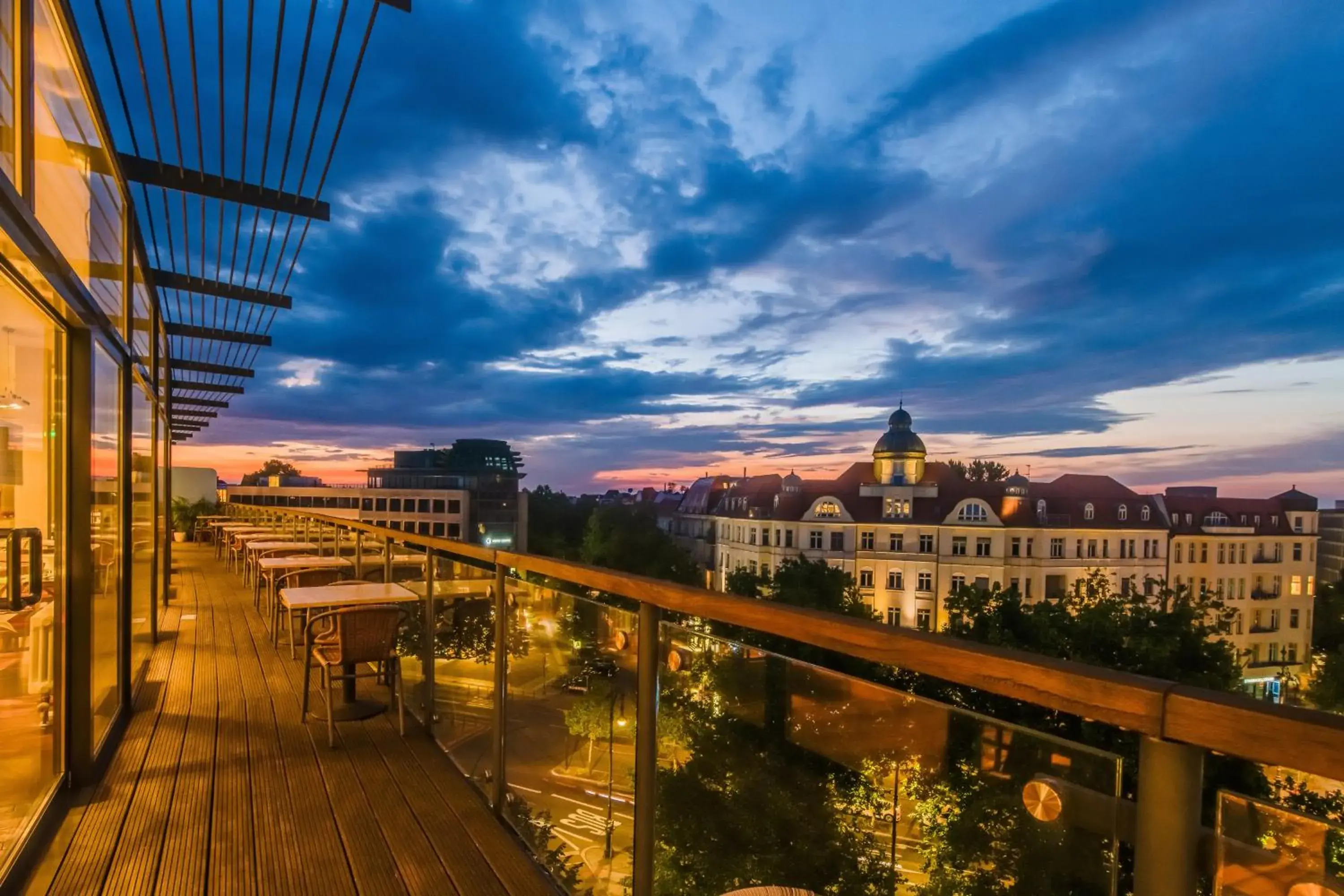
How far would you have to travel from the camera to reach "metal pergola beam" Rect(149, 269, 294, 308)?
744cm

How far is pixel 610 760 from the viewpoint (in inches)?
88.4

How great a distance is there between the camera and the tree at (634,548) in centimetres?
4959

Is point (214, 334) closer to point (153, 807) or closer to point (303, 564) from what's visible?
point (303, 564)


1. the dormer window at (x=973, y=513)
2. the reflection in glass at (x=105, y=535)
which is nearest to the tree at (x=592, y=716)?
the reflection in glass at (x=105, y=535)

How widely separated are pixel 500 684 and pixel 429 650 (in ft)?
3.99

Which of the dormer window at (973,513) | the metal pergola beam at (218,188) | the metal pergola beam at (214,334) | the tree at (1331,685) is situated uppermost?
the metal pergola beam at (218,188)

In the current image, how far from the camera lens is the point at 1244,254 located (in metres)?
46.1

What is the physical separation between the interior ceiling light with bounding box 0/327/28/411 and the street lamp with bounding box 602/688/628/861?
7.41 ft

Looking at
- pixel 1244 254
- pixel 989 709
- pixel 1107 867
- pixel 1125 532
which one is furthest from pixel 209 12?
pixel 1244 254

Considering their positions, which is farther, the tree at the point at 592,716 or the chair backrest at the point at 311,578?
the chair backrest at the point at 311,578

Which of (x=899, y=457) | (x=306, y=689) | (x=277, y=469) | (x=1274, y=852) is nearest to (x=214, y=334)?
(x=306, y=689)

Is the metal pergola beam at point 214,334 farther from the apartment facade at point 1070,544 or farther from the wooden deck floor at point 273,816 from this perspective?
the apartment facade at point 1070,544

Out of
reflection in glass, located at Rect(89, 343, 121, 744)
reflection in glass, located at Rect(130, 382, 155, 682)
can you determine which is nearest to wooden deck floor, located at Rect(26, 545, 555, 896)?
reflection in glass, located at Rect(89, 343, 121, 744)

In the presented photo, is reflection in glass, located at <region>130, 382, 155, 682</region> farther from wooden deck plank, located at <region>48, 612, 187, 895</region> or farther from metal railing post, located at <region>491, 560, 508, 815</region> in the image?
metal railing post, located at <region>491, 560, 508, 815</region>
